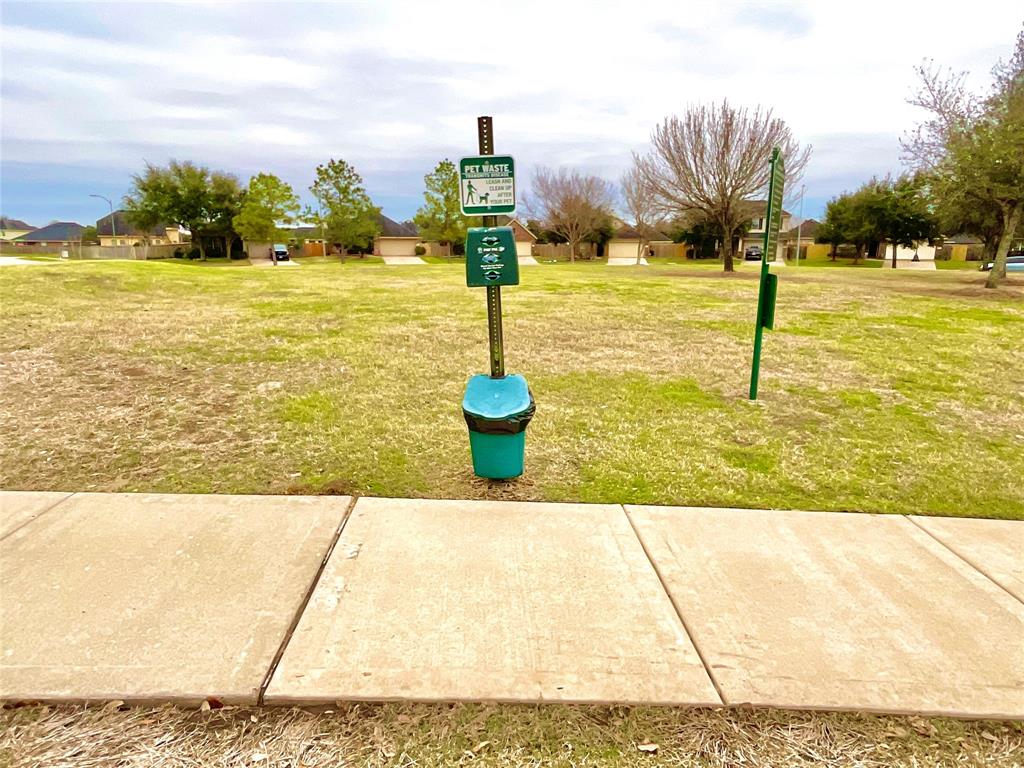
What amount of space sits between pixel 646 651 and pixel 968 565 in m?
1.92

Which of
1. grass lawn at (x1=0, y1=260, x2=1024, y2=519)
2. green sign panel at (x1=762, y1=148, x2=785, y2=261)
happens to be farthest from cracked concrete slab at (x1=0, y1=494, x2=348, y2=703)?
green sign panel at (x1=762, y1=148, x2=785, y2=261)

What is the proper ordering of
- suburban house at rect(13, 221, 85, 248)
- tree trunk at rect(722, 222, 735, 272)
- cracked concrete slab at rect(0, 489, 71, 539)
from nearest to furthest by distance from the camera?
1. cracked concrete slab at rect(0, 489, 71, 539)
2. tree trunk at rect(722, 222, 735, 272)
3. suburban house at rect(13, 221, 85, 248)

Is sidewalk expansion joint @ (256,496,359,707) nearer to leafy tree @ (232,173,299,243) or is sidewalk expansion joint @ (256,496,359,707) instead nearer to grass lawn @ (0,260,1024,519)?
grass lawn @ (0,260,1024,519)

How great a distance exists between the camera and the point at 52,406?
545 cm

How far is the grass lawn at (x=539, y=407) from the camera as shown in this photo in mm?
3992

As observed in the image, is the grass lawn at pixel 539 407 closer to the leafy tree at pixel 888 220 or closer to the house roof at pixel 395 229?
the leafy tree at pixel 888 220

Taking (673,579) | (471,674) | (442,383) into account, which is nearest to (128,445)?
(442,383)

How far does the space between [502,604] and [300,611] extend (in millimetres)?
862

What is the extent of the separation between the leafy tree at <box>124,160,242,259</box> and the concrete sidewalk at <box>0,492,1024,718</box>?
5497cm

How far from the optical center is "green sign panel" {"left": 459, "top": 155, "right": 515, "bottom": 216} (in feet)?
11.5

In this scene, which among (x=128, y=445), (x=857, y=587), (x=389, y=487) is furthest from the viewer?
(x=128, y=445)

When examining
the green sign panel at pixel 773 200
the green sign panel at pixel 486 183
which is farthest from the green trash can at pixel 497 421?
the green sign panel at pixel 773 200

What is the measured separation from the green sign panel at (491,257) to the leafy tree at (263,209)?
4959 centimetres

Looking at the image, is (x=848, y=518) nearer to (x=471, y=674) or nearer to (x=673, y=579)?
(x=673, y=579)
